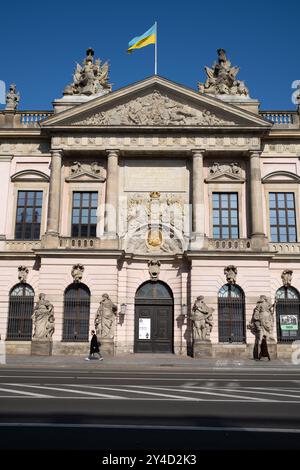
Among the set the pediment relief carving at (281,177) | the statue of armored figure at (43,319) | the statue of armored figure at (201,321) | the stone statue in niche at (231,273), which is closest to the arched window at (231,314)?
the stone statue in niche at (231,273)

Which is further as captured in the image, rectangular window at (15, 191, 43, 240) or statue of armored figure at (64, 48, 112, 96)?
statue of armored figure at (64, 48, 112, 96)

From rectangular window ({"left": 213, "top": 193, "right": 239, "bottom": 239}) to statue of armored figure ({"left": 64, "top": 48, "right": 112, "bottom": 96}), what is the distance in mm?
11229

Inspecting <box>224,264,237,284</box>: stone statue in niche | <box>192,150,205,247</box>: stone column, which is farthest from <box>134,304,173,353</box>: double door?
<box>192,150,205,247</box>: stone column

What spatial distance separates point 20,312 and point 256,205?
1646cm

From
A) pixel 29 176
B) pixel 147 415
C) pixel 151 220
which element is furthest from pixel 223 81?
pixel 147 415

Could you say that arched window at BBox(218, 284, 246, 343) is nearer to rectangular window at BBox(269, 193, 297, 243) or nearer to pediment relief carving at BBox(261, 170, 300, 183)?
rectangular window at BBox(269, 193, 297, 243)

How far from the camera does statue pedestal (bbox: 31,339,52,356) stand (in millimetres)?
27641

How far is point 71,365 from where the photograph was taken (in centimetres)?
2278

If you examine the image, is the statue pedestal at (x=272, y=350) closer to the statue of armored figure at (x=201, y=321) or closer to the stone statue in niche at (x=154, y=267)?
the statue of armored figure at (x=201, y=321)

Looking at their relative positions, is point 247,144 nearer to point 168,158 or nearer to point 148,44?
point 168,158

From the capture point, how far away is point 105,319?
28.0 meters

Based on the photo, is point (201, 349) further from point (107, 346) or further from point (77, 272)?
point (77, 272)

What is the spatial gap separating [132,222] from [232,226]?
21.6 ft

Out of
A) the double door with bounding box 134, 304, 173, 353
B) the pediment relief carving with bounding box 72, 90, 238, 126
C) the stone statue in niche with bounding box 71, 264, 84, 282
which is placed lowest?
the double door with bounding box 134, 304, 173, 353
